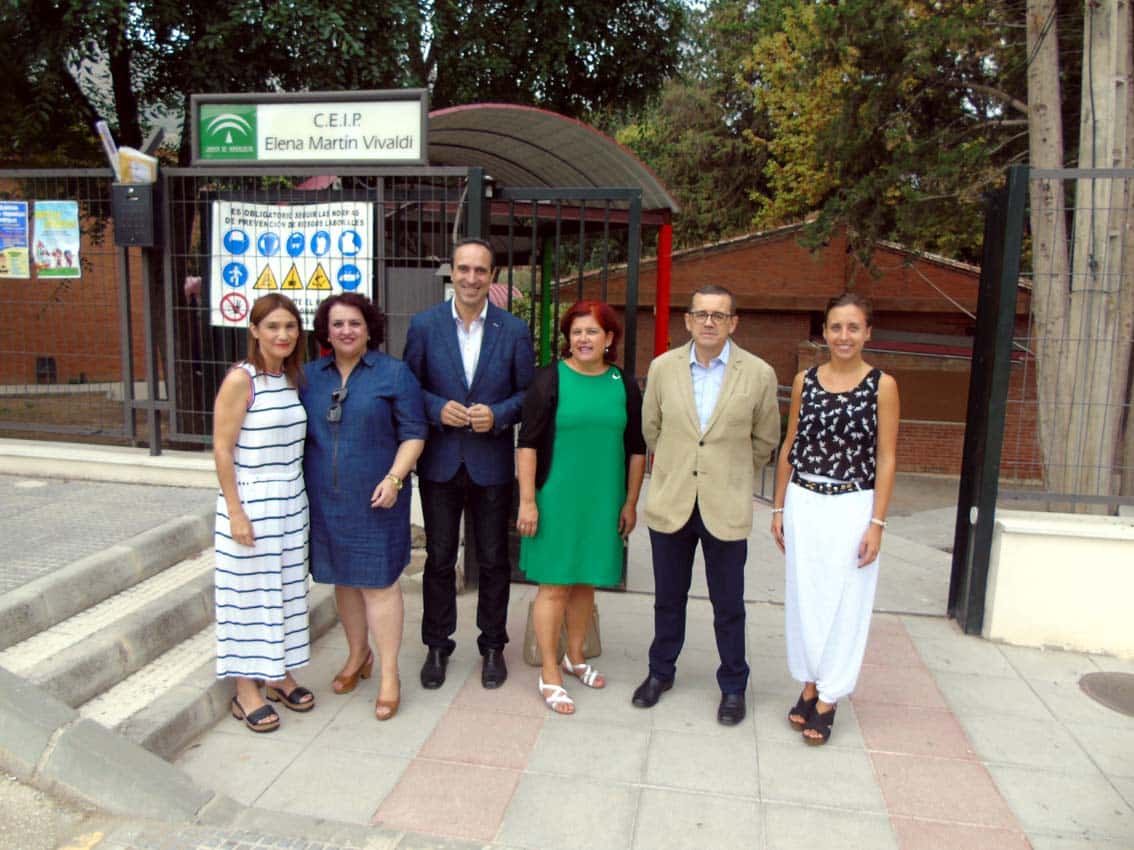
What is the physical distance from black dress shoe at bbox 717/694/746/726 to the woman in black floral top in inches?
10.9

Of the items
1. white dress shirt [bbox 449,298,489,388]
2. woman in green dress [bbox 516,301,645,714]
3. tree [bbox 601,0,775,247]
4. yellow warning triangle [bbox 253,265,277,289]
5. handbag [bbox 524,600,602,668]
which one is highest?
tree [bbox 601,0,775,247]

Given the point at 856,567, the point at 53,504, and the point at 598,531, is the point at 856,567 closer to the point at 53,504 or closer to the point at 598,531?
the point at 598,531

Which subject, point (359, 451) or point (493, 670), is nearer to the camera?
point (359, 451)

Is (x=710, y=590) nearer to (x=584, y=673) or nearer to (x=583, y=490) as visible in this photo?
(x=583, y=490)

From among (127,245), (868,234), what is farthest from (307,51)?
(868,234)

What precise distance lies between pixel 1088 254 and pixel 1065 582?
2153 millimetres

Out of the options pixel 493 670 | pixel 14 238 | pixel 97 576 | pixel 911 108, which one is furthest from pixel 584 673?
pixel 911 108

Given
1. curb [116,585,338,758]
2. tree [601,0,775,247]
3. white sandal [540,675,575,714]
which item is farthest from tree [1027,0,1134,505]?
tree [601,0,775,247]

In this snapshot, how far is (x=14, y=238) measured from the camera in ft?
18.0

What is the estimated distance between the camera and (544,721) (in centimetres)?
366

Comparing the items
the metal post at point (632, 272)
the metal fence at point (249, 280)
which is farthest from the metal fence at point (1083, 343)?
the metal fence at point (249, 280)

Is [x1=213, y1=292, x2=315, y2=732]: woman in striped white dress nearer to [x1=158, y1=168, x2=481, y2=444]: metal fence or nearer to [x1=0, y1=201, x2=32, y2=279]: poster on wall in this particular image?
[x1=158, y1=168, x2=481, y2=444]: metal fence

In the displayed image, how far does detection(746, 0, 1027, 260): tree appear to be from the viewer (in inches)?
400

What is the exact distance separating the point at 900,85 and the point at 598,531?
938 cm
